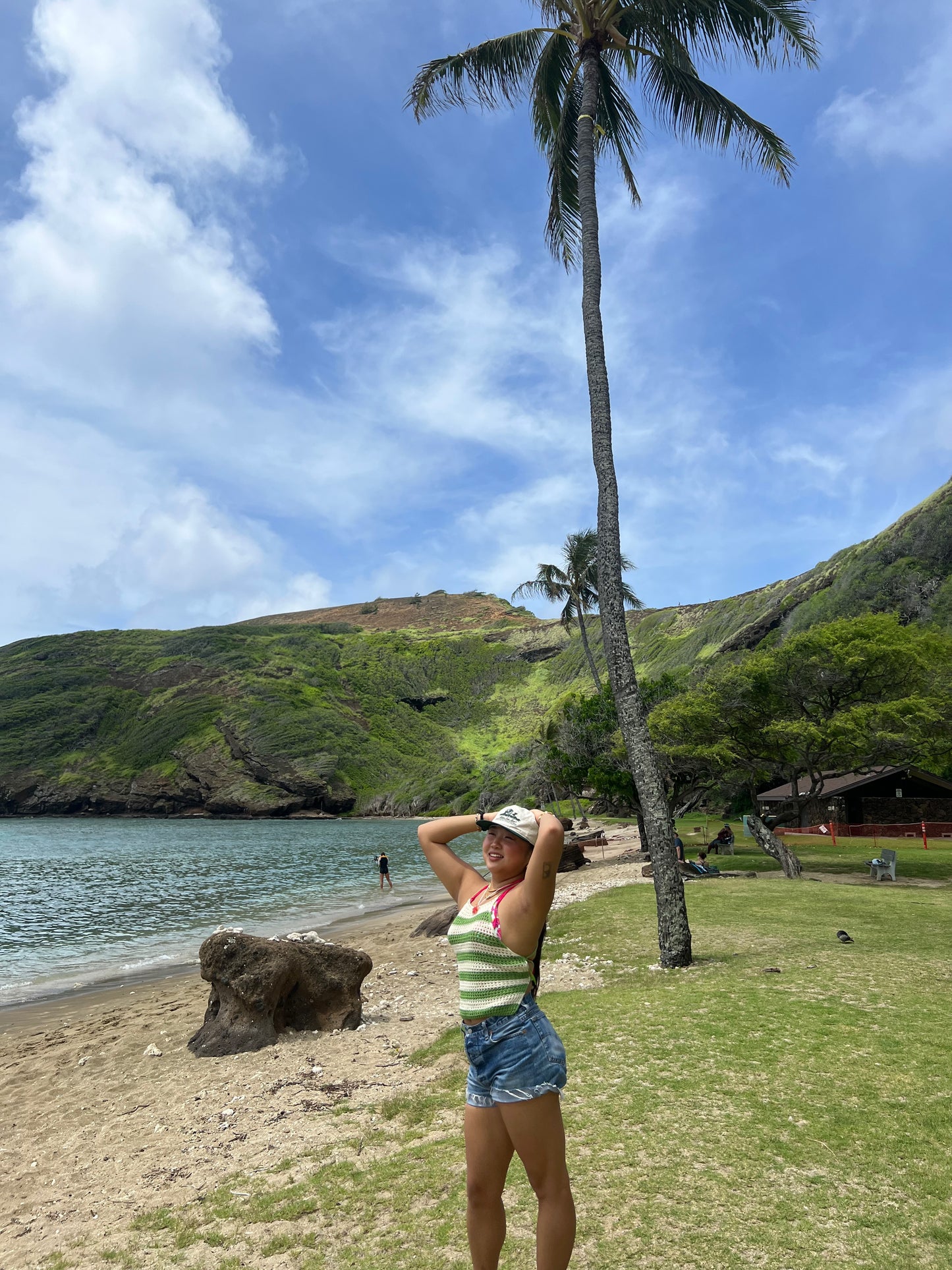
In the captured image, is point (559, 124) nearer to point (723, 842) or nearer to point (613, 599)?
point (613, 599)

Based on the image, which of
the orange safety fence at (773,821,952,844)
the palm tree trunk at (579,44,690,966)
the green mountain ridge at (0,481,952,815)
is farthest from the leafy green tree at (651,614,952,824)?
the green mountain ridge at (0,481,952,815)

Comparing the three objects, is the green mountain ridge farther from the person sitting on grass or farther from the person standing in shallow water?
the person standing in shallow water

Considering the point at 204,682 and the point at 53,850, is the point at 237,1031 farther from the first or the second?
the point at 204,682

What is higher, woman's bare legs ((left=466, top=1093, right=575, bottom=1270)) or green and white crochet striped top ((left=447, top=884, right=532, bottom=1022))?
green and white crochet striped top ((left=447, top=884, right=532, bottom=1022))

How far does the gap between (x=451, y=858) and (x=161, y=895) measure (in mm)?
28762

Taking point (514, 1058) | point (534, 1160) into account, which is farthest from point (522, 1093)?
point (534, 1160)

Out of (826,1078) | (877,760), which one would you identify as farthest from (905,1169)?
(877,760)

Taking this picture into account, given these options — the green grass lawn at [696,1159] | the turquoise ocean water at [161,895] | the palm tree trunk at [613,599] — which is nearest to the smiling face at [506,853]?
the green grass lawn at [696,1159]

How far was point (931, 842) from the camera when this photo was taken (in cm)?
2766

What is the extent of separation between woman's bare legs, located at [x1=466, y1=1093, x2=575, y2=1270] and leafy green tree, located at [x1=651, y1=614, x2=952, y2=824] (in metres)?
19.2

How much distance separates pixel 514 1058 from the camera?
264 centimetres

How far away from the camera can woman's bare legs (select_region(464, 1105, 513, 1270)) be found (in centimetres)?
273

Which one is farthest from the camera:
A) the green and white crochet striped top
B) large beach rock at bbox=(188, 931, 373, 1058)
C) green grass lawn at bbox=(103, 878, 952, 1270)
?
large beach rock at bbox=(188, 931, 373, 1058)

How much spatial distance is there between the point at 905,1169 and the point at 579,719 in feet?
101
